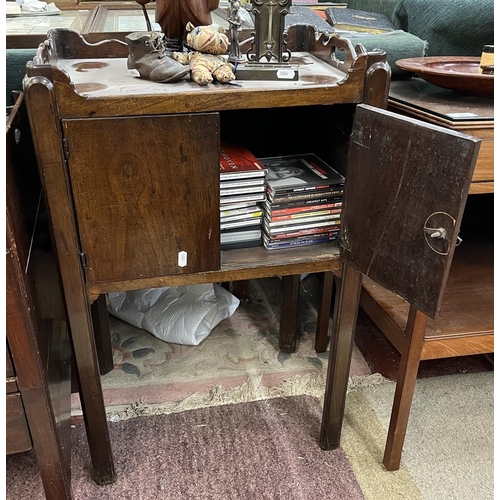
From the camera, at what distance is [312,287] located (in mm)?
1938

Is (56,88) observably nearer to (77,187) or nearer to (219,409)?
(77,187)

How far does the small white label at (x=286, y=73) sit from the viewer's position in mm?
924

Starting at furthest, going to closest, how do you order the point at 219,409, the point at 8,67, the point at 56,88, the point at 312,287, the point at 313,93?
1. the point at 312,287
2. the point at 219,409
3. the point at 8,67
4. the point at 313,93
5. the point at 56,88

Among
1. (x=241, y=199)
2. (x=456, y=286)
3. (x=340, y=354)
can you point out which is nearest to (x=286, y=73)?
(x=241, y=199)

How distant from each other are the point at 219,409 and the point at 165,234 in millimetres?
649

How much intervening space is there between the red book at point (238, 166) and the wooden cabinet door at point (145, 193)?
10 centimetres

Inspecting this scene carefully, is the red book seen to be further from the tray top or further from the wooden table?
the wooden table

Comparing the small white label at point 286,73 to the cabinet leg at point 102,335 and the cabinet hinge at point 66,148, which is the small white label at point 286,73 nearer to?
the cabinet hinge at point 66,148

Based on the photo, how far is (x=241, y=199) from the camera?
1031 millimetres

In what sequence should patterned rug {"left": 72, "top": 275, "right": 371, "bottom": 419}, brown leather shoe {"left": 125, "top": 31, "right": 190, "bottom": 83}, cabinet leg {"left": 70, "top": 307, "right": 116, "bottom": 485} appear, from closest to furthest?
brown leather shoe {"left": 125, "top": 31, "right": 190, "bottom": 83}, cabinet leg {"left": 70, "top": 307, "right": 116, "bottom": 485}, patterned rug {"left": 72, "top": 275, "right": 371, "bottom": 419}

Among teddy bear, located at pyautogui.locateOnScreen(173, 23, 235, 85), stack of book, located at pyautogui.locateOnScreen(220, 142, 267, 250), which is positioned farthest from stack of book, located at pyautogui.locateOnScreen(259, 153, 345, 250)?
teddy bear, located at pyautogui.locateOnScreen(173, 23, 235, 85)

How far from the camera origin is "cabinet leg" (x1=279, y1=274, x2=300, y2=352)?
1532 mm

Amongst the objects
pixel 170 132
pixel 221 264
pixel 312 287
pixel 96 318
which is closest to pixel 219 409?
pixel 96 318

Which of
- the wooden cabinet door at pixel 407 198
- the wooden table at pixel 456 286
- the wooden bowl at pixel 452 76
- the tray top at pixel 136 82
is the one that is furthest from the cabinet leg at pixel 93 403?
A: the wooden bowl at pixel 452 76
